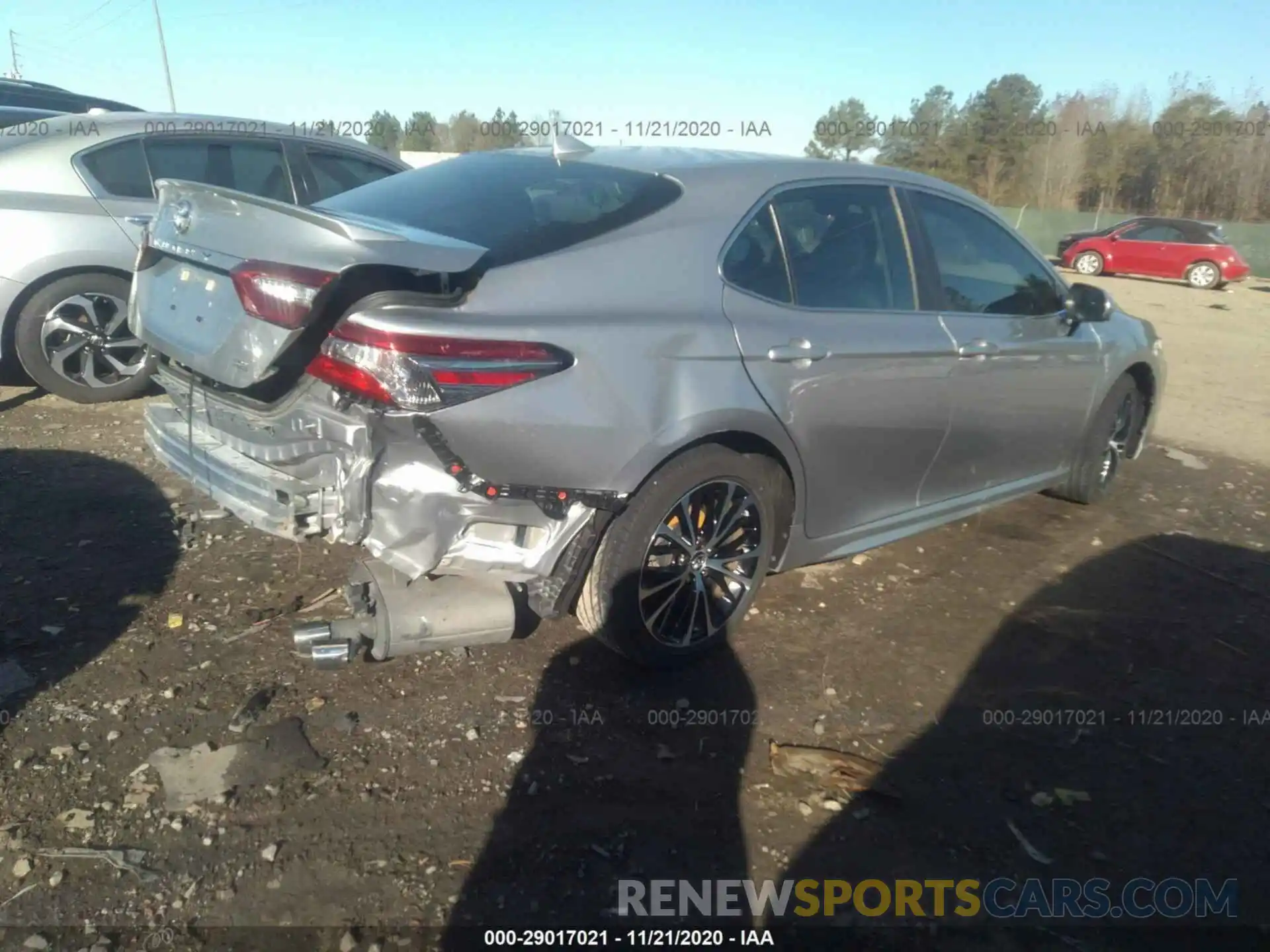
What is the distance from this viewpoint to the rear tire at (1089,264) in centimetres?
2286

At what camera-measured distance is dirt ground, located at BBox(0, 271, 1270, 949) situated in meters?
2.44

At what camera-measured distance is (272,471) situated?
2.97 m

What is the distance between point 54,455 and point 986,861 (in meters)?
4.83

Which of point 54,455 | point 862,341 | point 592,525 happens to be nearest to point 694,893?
point 592,525

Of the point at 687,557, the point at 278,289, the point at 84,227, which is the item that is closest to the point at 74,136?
the point at 84,227

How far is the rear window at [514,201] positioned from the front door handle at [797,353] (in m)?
0.63

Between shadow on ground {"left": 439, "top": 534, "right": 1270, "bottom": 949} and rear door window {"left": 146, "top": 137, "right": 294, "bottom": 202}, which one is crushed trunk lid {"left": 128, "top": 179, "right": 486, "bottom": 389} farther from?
rear door window {"left": 146, "top": 137, "right": 294, "bottom": 202}

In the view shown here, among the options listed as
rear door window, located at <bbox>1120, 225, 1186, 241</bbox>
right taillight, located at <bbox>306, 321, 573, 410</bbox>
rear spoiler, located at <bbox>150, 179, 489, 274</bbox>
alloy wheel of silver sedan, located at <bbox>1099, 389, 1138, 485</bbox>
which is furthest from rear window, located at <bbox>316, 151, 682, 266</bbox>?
rear door window, located at <bbox>1120, 225, 1186, 241</bbox>

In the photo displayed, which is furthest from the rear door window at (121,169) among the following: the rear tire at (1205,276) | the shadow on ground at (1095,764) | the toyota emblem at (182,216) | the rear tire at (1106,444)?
the rear tire at (1205,276)

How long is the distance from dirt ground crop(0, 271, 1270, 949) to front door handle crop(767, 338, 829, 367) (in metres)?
1.13

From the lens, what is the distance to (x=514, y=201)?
134 inches

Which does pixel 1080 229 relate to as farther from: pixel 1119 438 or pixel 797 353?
pixel 797 353

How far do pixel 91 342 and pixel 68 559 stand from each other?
2307 millimetres

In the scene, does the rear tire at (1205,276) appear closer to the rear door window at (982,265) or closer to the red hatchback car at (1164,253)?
the red hatchback car at (1164,253)
